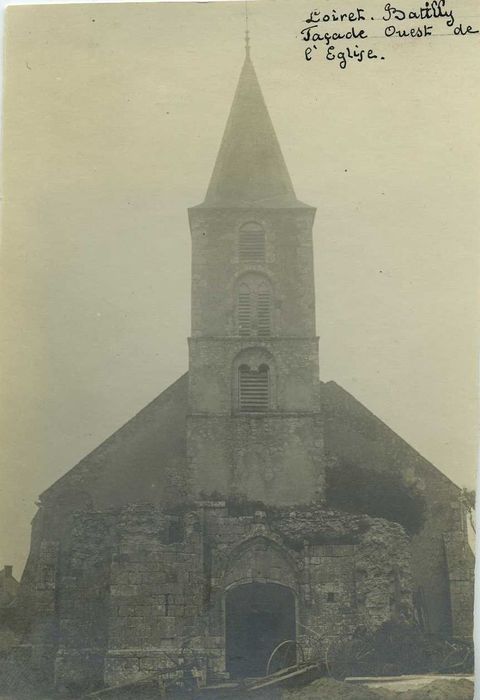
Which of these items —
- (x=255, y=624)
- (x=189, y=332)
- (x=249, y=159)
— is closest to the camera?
(x=255, y=624)

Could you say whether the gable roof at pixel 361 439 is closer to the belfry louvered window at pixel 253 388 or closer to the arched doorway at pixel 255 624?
the belfry louvered window at pixel 253 388

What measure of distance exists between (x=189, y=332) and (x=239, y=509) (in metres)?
4.02

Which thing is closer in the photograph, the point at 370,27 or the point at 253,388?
the point at 370,27

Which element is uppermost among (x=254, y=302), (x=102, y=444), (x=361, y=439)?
(x=254, y=302)

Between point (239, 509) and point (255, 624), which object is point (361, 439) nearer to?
point (239, 509)

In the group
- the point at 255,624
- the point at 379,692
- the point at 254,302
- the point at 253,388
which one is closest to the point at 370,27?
the point at 254,302

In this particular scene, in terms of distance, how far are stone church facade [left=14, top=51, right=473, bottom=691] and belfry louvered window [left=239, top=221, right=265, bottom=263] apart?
3 cm

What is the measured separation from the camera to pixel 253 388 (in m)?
21.4

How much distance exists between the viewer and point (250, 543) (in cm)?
1842

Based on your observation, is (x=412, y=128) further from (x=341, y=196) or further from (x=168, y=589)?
(x=168, y=589)

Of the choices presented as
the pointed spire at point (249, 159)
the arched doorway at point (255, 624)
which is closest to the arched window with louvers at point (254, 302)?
the pointed spire at point (249, 159)

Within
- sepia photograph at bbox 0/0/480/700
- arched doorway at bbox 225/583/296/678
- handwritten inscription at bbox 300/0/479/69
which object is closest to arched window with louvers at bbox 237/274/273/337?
sepia photograph at bbox 0/0/480/700

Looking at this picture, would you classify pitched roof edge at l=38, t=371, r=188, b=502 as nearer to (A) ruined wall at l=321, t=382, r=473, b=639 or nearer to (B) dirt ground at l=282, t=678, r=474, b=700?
(A) ruined wall at l=321, t=382, r=473, b=639

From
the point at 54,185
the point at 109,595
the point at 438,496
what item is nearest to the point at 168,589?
the point at 109,595
